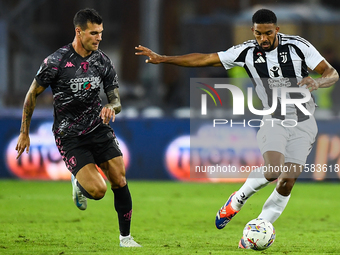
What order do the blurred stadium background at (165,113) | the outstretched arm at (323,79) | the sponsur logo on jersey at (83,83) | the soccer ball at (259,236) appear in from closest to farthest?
the outstretched arm at (323,79) < the soccer ball at (259,236) < the sponsur logo on jersey at (83,83) < the blurred stadium background at (165,113)

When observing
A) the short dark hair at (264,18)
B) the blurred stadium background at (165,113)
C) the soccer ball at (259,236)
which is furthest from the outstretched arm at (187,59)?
the blurred stadium background at (165,113)

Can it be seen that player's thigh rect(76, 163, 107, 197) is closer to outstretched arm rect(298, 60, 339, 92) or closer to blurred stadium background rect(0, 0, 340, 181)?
outstretched arm rect(298, 60, 339, 92)

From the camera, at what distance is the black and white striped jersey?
5.96 m

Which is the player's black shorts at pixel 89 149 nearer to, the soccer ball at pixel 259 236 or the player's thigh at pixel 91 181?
the player's thigh at pixel 91 181

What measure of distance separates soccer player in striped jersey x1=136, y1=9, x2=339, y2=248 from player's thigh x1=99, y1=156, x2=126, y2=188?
1.03m

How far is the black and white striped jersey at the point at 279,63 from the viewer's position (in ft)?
19.6

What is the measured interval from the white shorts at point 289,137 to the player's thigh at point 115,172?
4.56ft

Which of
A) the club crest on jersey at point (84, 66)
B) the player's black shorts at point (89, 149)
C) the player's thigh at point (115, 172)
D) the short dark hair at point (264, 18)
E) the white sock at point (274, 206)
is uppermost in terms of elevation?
the short dark hair at point (264, 18)

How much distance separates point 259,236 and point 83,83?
85.3 inches

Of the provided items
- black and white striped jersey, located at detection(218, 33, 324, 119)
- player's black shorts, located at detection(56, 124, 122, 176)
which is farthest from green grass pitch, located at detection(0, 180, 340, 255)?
black and white striped jersey, located at detection(218, 33, 324, 119)

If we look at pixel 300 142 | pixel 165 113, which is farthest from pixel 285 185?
pixel 165 113

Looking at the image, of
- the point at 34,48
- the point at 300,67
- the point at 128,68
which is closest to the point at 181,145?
the point at 300,67

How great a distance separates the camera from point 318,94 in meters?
11.4

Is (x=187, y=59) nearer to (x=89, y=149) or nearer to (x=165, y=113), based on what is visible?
(x=89, y=149)
